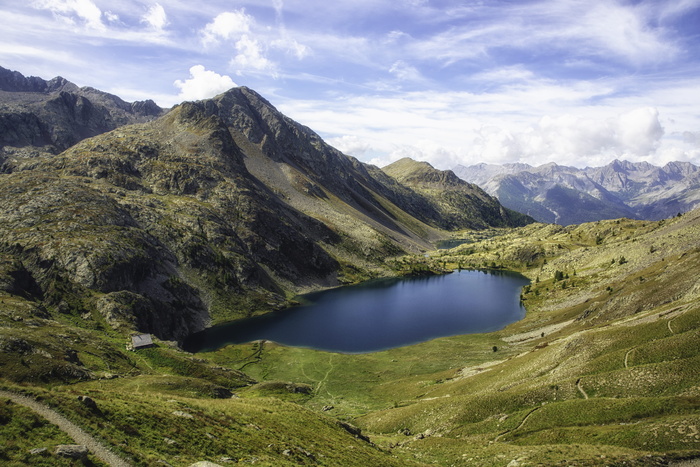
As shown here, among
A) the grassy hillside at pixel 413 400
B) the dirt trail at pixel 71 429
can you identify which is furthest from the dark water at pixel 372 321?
the dirt trail at pixel 71 429

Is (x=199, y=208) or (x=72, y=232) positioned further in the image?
(x=199, y=208)

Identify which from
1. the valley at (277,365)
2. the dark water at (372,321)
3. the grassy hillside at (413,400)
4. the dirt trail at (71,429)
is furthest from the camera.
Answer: the dark water at (372,321)

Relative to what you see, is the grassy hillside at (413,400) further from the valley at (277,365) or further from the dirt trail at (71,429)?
the dirt trail at (71,429)

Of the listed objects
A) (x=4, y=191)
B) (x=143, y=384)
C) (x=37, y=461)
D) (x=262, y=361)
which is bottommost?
(x=262, y=361)

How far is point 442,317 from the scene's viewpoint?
468 feet

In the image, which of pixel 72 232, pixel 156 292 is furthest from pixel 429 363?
pixel 72 232

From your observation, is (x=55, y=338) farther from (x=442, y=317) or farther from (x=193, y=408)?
(x=442, y=317)

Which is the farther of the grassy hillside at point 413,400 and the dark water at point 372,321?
the dark water at point 372,321

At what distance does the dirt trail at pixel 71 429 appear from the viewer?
23509 mm

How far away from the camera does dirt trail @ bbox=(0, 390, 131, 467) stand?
2351 centimetres

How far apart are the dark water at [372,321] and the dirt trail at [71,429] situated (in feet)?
296

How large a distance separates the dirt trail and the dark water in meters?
90.3

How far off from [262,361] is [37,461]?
3363 inches

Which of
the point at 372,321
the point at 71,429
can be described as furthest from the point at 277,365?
the point at 71,429
